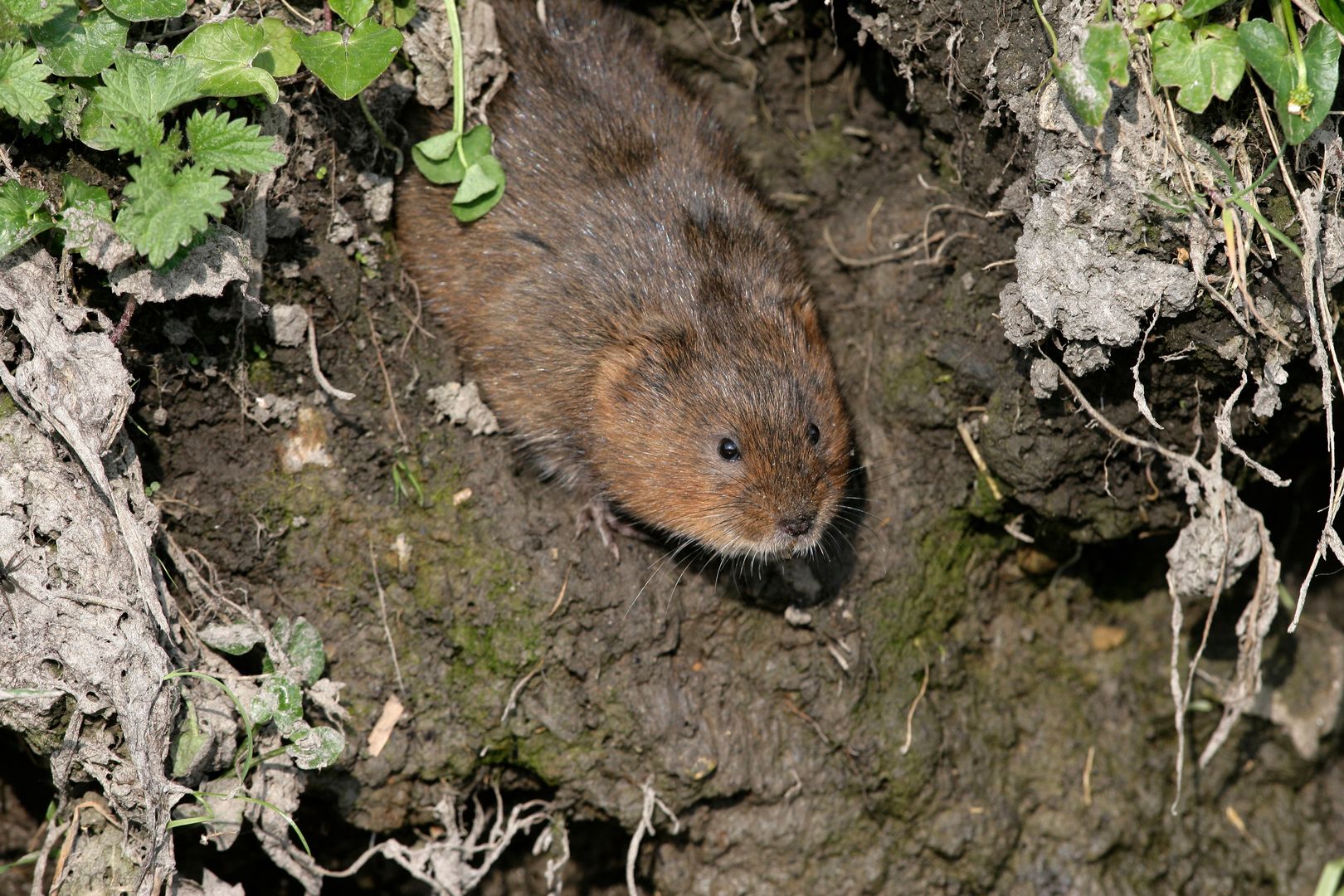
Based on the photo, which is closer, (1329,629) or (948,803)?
(948,803)

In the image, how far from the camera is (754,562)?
11.2 ft

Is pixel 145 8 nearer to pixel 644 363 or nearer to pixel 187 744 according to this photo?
pixel 644 363

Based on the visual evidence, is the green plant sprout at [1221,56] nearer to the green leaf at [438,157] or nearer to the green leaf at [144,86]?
the green leaf at [438,157]

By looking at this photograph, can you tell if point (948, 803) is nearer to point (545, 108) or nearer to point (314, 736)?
point (314, 736)

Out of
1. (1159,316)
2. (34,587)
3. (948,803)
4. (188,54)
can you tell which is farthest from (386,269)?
(948,803)

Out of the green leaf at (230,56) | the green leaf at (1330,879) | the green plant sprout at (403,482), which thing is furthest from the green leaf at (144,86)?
the green leaf at (1330,879)

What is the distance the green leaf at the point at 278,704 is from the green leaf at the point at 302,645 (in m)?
0.13

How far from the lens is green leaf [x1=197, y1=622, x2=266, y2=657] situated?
9.75 ft

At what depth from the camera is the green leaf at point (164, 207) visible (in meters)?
2.62

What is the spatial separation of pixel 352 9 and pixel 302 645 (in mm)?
1716

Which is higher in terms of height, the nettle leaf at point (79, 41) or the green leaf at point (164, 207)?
the nettle leaf at point (79, 41)

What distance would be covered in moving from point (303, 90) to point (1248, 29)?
2356 millimetres

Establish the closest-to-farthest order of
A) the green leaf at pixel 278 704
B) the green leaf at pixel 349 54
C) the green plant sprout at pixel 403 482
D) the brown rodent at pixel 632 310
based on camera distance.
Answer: the green leaf at pixel 349 54 < the green leaf at pixel 278 704 < the brown rodent at pixel 632 310 < the green plant sprout at pixel 403 482

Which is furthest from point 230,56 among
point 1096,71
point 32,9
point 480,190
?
point 1096,71
